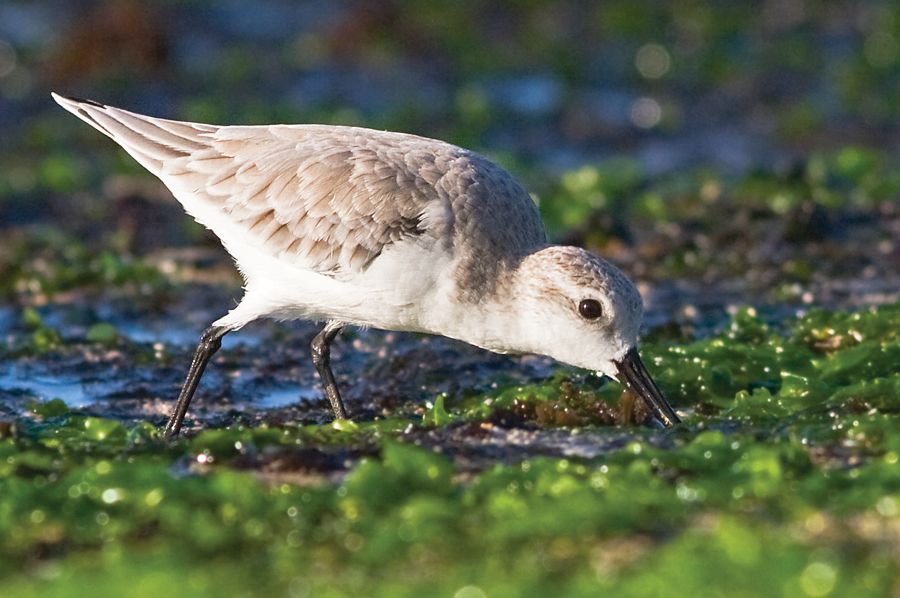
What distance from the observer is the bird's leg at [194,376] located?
25.8 feet

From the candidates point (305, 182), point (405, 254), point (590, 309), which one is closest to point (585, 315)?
point (590, 309)

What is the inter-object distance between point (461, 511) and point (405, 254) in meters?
2.11

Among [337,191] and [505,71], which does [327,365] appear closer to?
[337,191]

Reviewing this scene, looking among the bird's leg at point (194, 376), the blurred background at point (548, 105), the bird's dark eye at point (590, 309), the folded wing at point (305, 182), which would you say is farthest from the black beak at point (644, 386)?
the blurred background at point (548, 105)

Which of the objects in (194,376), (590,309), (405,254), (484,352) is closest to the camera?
(590,309)

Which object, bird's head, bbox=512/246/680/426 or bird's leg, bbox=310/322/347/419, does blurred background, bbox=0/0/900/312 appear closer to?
bird's leg, bbox=310/322/347/419

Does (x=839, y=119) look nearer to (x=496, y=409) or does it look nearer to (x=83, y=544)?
(x=496, y=409)

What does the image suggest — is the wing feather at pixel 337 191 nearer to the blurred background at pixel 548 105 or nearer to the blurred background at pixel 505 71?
the blurred background at pixel 548 105

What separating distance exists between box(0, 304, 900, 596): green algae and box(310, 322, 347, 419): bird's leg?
80 cm

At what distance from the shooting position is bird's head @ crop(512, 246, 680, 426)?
288 inches

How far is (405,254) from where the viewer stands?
750 cm

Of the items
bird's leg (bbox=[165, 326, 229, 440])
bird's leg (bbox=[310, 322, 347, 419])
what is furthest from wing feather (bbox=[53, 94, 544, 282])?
bird's leg (bbox=[310, 322, 347, 419])

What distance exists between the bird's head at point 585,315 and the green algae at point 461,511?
29 centimetres

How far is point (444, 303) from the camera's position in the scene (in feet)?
24.7
